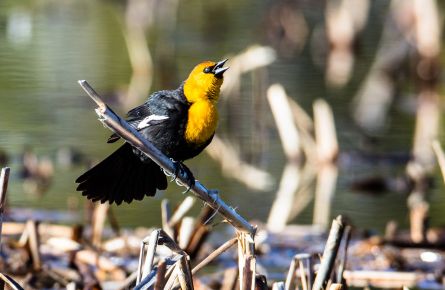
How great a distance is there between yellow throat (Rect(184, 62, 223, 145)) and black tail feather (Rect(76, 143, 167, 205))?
263mm

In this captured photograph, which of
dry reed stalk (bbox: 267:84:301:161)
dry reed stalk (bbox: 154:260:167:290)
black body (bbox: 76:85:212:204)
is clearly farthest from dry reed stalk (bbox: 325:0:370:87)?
dry reed stalk (bbox: 154:260:167:290)

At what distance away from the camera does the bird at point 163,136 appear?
380 cm

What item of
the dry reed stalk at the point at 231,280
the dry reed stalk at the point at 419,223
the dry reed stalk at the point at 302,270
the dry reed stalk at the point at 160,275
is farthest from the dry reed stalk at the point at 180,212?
the dry reed stalk at the point at 160,275

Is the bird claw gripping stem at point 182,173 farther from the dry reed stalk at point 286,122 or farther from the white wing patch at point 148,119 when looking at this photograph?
the dry reed stalk at point 286,122

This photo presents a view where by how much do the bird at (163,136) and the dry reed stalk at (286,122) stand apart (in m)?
3.92

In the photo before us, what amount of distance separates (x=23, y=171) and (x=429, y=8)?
18.5 feet

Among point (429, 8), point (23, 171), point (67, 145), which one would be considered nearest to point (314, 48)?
point (429, 8)

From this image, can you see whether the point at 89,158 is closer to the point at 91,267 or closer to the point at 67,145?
the point at 67,145

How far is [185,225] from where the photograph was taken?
4.85 meters

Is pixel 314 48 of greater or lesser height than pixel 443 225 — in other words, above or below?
above

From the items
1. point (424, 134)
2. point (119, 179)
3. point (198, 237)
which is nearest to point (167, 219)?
point (198, 237)

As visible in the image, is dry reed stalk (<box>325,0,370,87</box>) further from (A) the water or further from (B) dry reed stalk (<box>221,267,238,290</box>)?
(B) dry reed stalk (<box>221,267,238,290</box>)

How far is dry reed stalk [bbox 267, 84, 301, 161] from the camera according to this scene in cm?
789

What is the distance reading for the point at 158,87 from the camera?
33.6 feet
